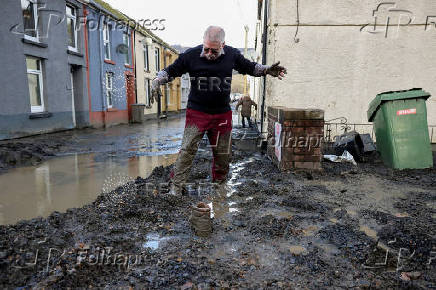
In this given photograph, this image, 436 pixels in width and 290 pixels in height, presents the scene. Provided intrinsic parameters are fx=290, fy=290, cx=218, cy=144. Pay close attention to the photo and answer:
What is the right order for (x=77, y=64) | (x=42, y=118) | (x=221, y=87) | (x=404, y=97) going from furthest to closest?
(x=77, y=64), (x=42, y=118), (x=404, y=97), (x=221, y=87)

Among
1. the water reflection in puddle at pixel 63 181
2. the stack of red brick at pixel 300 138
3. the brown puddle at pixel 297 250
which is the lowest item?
the water reflection in puddle at pixel 63 181

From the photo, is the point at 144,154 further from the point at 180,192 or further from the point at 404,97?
the point at 404,97

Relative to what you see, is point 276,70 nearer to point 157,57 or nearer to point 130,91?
point 130,91

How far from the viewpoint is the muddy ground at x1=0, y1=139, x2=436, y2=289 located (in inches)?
72.8

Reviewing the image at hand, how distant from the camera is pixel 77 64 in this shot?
12.0 meters

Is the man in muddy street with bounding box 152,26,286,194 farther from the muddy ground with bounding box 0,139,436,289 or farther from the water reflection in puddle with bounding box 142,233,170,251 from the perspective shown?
the water reflection in puddle with bounding box 142,233,170,251

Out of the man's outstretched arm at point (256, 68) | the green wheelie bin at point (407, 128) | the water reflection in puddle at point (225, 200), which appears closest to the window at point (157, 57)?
the water reflection in puddle at point (225, 200)

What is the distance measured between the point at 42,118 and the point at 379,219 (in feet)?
34.4

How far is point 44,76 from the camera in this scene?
1016 cm

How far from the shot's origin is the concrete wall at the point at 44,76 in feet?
27.1

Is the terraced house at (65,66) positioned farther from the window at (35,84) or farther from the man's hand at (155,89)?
the man's hand at (155,89)

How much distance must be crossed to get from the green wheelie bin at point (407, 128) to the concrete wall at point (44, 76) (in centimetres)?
948

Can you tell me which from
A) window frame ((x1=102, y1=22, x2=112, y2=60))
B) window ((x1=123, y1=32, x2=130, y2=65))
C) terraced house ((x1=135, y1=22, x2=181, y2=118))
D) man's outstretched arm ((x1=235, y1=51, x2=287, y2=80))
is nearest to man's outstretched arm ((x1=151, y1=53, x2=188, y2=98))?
man's outstretched arm ((x1=235, y1=51, x2=287, y2=80))

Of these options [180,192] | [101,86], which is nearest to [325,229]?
[180,192]
